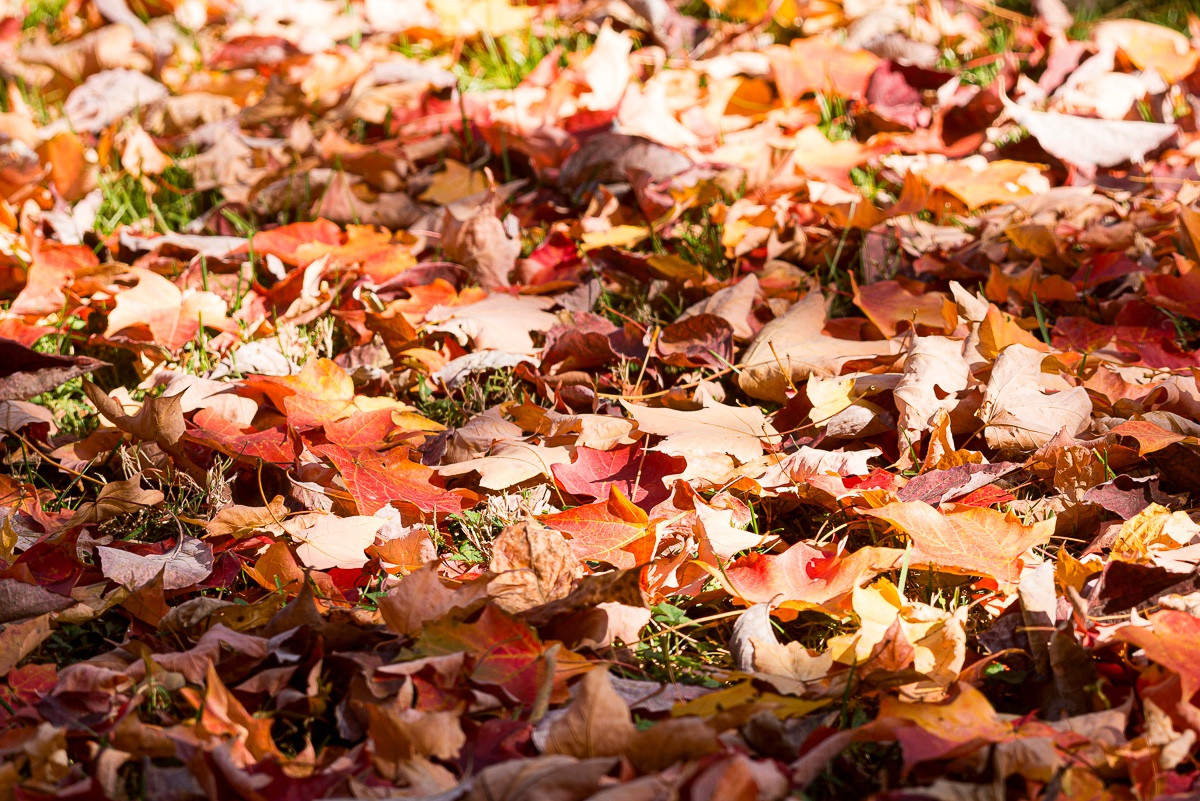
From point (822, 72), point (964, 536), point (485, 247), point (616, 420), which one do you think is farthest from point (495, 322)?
point (822, 72)

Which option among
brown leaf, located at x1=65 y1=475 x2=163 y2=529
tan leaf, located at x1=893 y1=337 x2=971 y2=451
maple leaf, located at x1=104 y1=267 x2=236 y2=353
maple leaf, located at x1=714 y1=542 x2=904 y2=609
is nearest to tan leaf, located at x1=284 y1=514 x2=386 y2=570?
brown leaf, located at x1=65 y1=475 x2=163 y2=529

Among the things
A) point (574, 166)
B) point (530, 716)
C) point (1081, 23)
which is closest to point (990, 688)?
point (530, 716)

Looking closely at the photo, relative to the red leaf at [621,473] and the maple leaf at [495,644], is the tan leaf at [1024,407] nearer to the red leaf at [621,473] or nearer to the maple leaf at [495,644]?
the red leaf at [621,473]

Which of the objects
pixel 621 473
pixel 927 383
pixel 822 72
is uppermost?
pixel 822 72

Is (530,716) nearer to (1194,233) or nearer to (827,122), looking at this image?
(1194,233)

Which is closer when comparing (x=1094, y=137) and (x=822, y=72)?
(x=1094, y=137)

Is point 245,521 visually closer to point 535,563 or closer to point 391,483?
point 391,483

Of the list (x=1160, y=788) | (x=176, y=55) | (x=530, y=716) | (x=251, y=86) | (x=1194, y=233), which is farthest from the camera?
(x=176, y=55)

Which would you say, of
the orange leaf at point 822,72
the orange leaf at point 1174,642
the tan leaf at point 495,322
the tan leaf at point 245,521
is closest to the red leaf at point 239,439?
the tan leaf at point 245,521

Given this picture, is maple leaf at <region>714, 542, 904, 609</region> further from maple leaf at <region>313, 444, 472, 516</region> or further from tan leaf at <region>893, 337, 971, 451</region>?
maple leaf at <region>313, 444, 472, 516</region>
